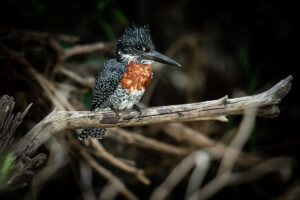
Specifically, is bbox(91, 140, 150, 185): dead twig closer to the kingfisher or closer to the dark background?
the kingfisher

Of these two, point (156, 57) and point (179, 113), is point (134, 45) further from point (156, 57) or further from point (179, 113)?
point (179, 113)

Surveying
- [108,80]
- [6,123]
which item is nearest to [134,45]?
[108,80]

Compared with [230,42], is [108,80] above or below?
below

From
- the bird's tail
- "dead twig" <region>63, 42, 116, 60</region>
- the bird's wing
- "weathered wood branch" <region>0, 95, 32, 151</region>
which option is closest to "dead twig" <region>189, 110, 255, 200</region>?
the bird's tail

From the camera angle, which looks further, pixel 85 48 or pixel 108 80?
pixel 85 48

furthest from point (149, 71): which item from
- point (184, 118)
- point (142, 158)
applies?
point (142, 158)

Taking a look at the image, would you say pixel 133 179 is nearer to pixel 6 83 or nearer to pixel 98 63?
pixel 98 63

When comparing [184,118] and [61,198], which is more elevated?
[61,198]
